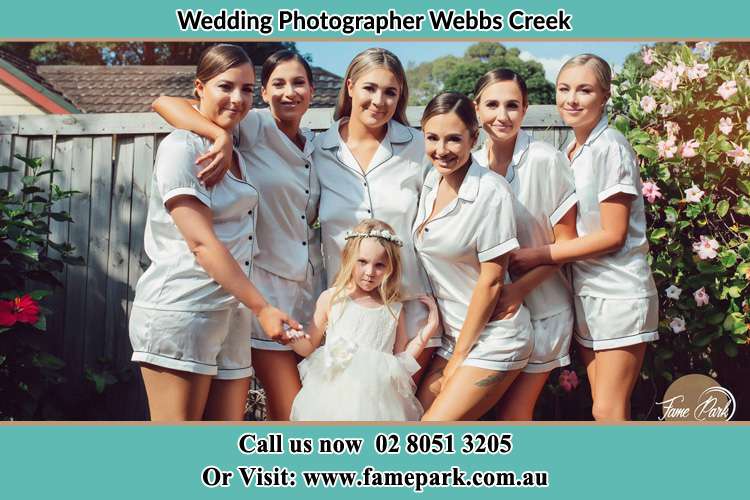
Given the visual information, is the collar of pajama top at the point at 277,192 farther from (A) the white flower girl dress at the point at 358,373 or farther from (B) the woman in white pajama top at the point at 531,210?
(B) the woman in white pajama top at the point at 531,210

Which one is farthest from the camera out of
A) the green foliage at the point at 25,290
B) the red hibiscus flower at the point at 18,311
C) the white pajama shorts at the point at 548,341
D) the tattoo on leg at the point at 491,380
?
the green foliage at the point at 25,290

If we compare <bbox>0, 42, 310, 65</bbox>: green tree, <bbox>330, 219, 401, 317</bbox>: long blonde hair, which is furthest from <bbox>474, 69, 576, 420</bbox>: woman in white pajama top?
<bbox>0, 42, 310, 65</bbox>: green tree

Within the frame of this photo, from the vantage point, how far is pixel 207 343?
3.40 metres

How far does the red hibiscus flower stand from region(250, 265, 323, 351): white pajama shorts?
1745 mm

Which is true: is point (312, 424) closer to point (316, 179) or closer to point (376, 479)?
point (376, 479)

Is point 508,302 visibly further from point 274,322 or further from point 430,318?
point 274,322

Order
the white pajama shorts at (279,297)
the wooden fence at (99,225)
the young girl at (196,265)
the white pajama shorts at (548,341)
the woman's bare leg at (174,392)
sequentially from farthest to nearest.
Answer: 1. the wooden fence at (99,225)
2. the white pajama shorts at (548,341)
3. the white pajama shorts at (279,297)
4. the woman's bare leg at (174,392)
5. the young girl at (196,265)

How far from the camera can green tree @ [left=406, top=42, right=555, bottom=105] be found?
66.3 feet

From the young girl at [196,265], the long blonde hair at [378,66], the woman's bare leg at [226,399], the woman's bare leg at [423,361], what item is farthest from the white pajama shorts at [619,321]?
the woman's bare leg at [226,399]

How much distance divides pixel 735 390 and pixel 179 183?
3478 mm

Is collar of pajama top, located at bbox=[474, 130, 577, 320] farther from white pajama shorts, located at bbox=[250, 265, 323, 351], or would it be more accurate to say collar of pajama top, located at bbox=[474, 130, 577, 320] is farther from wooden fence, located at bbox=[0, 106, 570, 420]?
wooden fence, located at bbox=[0, 106, 570, 420]

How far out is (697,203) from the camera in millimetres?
4543

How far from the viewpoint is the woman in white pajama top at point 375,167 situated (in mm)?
3699

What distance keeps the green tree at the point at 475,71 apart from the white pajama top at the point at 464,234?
6.20 metres
